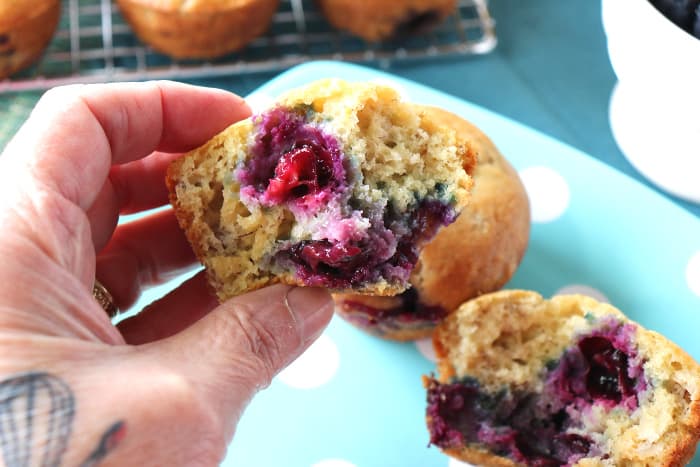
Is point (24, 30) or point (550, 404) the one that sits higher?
point (24, 30)

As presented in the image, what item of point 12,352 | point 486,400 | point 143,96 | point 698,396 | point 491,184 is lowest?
point 486,400

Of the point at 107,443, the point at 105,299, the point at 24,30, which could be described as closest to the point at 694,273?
the point at 105,299

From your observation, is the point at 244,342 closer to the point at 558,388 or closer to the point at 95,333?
the point at 95,333

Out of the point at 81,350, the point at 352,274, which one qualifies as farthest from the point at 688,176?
the point at 81,350

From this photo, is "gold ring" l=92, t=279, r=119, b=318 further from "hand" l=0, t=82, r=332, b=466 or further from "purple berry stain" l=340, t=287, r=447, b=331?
"purple berry stain" l=340, t=287, r=447, b=331

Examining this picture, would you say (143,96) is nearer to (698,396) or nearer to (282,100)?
(282,100)

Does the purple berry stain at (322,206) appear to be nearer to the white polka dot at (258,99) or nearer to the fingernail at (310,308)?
the fingernail at (310,308)
